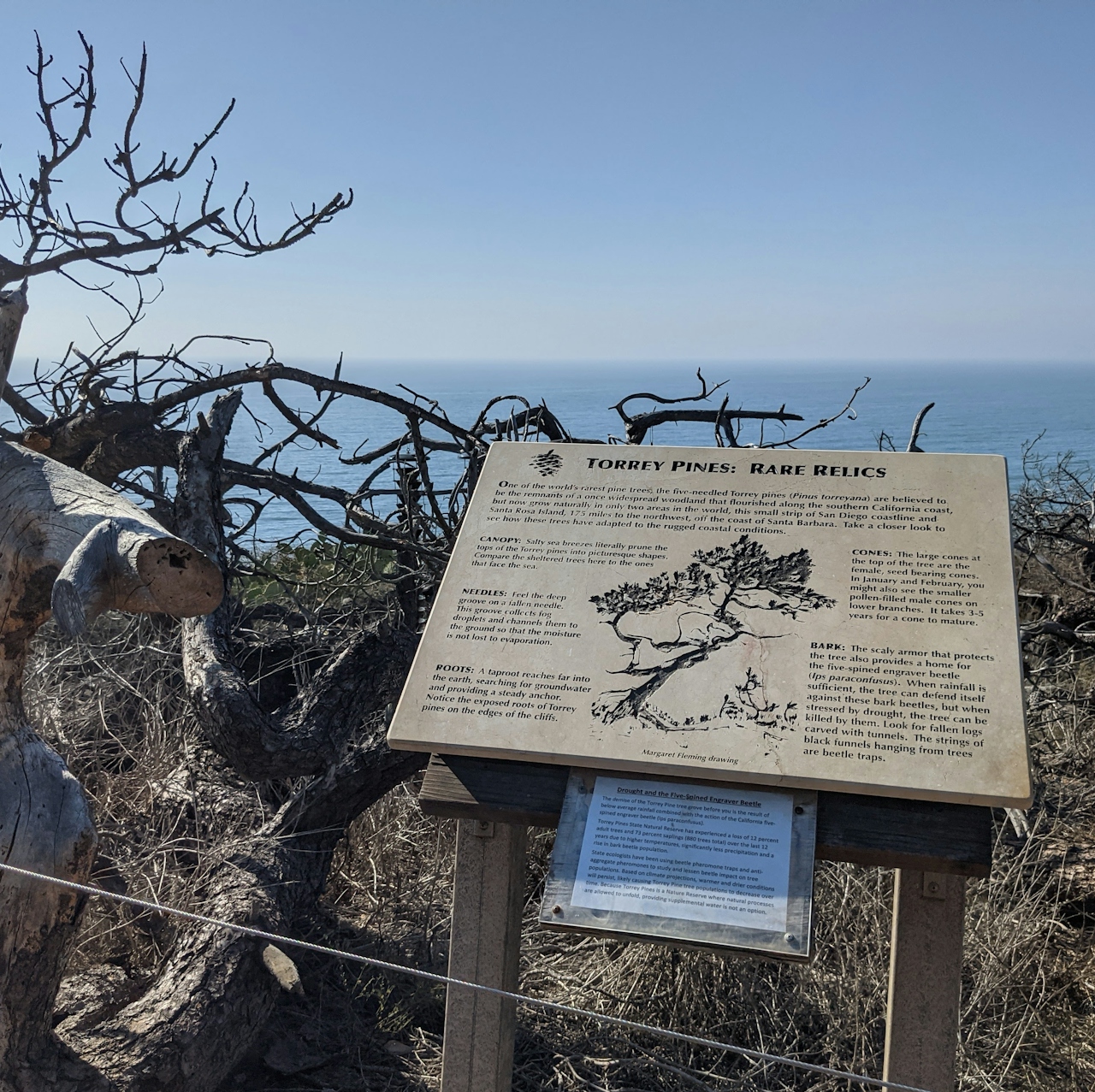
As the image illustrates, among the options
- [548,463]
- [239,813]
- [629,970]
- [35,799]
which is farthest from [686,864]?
[239,813]

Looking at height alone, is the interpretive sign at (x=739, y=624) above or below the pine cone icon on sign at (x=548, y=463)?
below

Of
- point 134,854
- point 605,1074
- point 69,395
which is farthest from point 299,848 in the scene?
point 69,395

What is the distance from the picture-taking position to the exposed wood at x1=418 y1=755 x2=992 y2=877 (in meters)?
1.93

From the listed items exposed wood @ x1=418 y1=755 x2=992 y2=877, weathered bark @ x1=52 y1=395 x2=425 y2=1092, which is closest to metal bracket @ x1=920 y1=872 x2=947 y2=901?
exposed wood @ x1=418 y1=755 x2=992 y2=877

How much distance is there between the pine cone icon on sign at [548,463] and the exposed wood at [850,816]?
2.61 ft

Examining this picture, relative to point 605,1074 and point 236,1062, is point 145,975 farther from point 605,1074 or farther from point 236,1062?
point 605,1074

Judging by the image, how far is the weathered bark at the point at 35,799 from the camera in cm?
242

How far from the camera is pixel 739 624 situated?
2242mm

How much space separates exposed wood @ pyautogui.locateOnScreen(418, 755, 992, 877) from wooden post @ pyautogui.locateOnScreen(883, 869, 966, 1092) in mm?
144

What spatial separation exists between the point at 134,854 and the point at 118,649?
1529 millimetres

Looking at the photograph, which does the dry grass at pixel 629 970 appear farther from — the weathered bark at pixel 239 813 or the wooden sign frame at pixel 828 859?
the wooden sign frame at pixel 828 859

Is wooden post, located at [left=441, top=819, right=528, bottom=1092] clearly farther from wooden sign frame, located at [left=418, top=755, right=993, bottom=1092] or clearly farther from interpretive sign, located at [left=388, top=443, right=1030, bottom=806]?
interpretive sign, located at [left=388, top=443, right=1030, bottom=806]

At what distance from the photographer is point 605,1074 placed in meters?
3.15

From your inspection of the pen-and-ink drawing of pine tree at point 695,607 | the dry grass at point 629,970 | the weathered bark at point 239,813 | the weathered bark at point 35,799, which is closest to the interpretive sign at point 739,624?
the pen-and-ink drawing of pine tree at point 695,607
